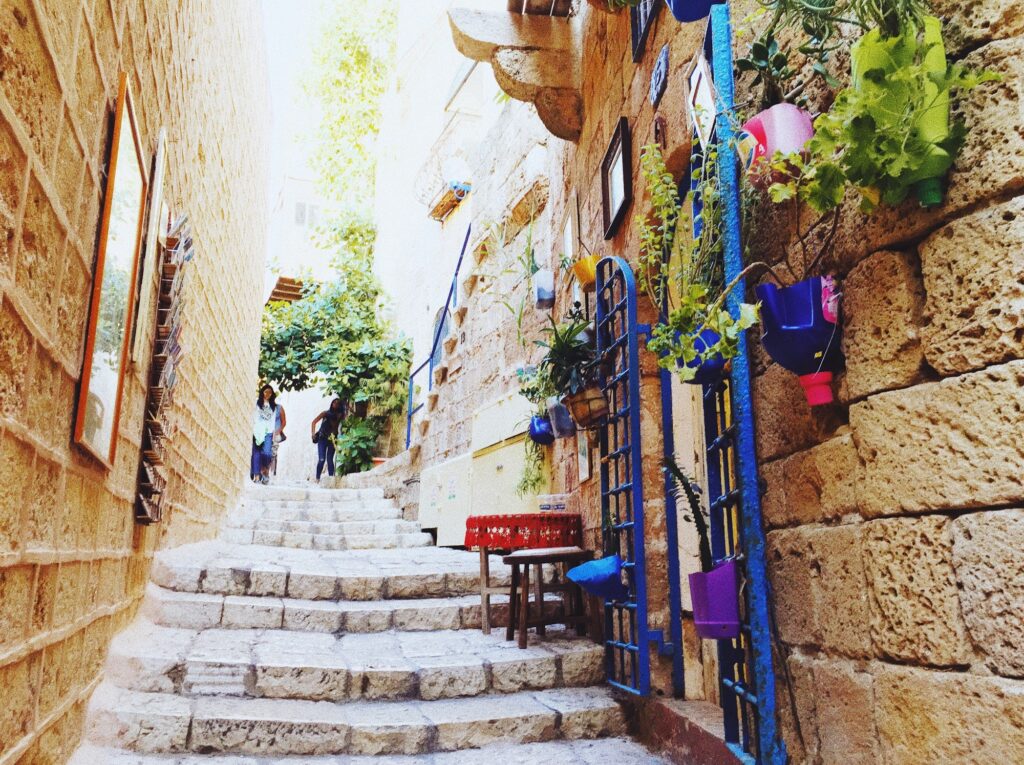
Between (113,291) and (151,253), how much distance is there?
0.74 meters

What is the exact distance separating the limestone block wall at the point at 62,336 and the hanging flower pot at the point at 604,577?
1.79 metres

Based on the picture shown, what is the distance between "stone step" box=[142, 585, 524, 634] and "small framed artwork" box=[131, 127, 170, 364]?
134 cm

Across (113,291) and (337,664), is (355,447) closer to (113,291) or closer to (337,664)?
(337,664)

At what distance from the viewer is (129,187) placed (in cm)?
252

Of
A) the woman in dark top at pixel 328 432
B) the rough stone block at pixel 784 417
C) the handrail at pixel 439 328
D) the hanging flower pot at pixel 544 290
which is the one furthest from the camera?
the woman in dark top at pixel 328 432

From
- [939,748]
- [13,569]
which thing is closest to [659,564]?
[939,748]

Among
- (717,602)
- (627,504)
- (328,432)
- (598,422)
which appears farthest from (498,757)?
(328,432)

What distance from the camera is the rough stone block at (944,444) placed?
1.36m

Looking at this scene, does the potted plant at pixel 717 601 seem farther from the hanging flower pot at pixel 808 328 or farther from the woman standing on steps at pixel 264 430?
the woman standing on steps at pixel 264 430

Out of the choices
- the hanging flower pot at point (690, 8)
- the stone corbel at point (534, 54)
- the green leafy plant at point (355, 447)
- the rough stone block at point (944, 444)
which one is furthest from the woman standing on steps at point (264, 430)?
the rough stone block at point (944, 444)

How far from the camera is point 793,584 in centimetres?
198

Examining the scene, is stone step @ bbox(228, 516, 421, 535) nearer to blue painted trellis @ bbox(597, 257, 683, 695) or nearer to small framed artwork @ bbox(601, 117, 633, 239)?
blue painted trellis @ bbox(597, 257, 683, 695)

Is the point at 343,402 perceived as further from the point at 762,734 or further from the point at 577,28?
the point at 762,734

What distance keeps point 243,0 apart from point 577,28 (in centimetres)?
279
